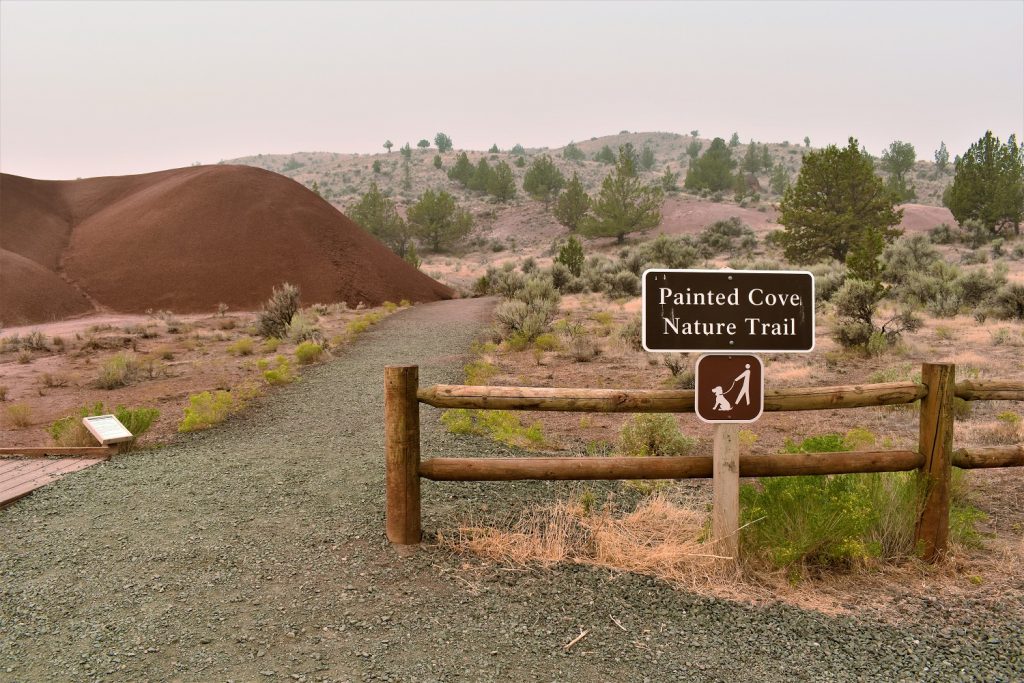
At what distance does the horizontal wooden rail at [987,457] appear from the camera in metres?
4.66

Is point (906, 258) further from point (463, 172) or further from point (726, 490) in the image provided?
point (463, 172)

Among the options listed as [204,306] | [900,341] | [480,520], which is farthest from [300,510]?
[204,306]

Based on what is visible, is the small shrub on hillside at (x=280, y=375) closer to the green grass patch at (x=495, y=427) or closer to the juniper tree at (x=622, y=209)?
the green grass patch at (x=495, y=427)

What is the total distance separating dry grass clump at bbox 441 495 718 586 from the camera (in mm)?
4487

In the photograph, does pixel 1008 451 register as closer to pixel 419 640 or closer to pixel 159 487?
pixel 419 640

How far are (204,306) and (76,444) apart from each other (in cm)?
2285

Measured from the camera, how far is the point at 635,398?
176 inches

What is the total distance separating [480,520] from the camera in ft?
16.7

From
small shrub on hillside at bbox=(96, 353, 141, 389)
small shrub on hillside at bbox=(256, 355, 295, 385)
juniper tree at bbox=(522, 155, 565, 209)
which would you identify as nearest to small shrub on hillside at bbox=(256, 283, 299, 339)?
small shrub on hillside at bbox=(96, 353, 141, 389)

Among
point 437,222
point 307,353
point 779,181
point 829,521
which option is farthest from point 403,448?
point 779,181

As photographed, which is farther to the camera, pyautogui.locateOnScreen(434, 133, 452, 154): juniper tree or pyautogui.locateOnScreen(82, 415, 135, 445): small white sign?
pyautogui.locateOnScreen(434, 133, 452, 154): juniper tree

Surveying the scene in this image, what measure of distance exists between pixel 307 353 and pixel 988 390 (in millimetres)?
12229

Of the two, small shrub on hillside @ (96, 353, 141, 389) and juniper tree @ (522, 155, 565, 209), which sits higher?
juniper tree @ (522, 155, 565, 209)

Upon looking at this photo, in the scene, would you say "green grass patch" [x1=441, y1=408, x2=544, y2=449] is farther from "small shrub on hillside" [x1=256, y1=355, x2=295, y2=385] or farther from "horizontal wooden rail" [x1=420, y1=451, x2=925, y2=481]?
"small shrub on hillside" [x1=256, y1=355, x2=295, y2=385]
